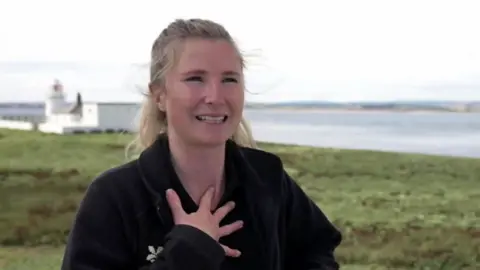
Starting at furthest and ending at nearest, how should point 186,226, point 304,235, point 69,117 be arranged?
point 69,117 → point 304,235 → point 186,226

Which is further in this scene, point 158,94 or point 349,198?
point 349,198

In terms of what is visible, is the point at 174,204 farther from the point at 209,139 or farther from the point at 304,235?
the point at 304,235

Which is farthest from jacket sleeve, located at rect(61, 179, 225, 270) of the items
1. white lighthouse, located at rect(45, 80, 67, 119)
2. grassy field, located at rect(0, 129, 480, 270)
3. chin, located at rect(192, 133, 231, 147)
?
white lighthouse, located at rect(45, 80, 67, 119)

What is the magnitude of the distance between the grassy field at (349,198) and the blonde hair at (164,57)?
6.40 feet

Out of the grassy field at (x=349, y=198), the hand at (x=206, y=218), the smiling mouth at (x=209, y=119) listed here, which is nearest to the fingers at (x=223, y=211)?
the hand at (x=206, y=218)

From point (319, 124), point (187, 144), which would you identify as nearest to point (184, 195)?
point (187, 144)

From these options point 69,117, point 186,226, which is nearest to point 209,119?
point 186,226

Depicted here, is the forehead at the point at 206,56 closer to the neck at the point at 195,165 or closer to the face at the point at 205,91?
the face at the point at 205,91

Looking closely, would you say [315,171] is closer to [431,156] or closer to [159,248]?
[431,156]

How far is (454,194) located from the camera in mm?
4152

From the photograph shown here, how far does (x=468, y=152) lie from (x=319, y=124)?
130 centimetres

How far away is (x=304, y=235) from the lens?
40.6 inches

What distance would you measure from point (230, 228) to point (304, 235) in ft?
0.46

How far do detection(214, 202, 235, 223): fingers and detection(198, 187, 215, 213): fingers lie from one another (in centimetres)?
1
